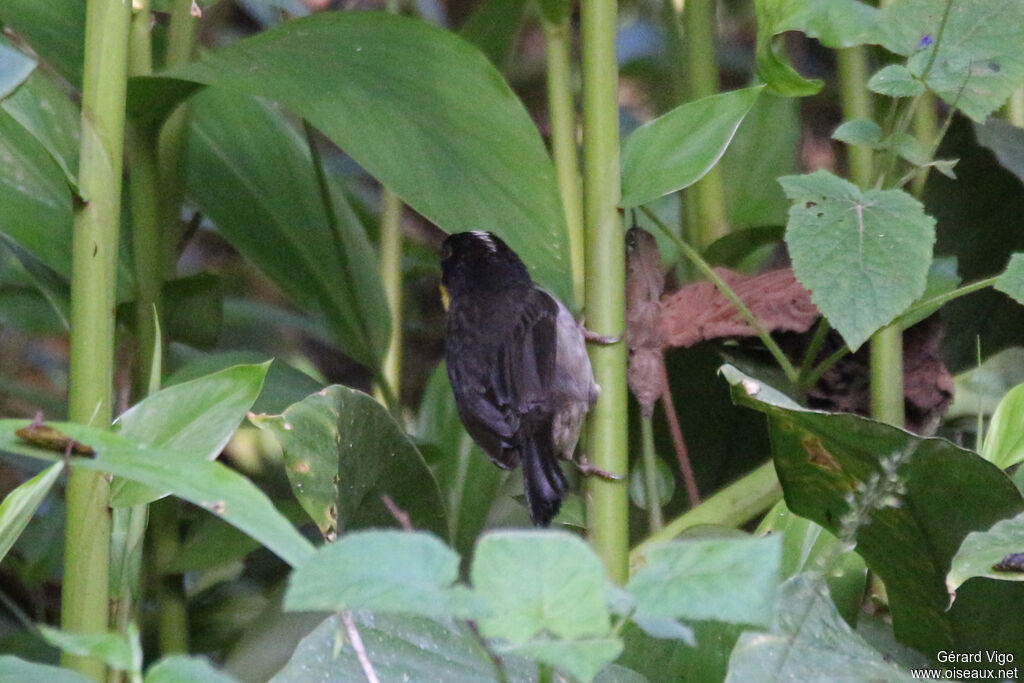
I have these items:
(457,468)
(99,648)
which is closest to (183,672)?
(99,648)

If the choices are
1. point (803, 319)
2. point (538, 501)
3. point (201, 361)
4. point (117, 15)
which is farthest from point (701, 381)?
point (117, 15)

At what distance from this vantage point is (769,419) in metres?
0.91

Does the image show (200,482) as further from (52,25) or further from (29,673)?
(52,25)

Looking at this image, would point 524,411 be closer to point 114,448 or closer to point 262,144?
point 262,144

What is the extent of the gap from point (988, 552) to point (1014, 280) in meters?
0.26

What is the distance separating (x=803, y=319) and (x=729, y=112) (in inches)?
14.4

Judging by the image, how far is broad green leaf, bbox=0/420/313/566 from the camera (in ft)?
2.00

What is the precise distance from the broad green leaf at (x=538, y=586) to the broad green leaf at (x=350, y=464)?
0.48 meters

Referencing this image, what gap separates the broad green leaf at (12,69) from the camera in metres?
0.69

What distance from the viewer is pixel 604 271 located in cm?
99

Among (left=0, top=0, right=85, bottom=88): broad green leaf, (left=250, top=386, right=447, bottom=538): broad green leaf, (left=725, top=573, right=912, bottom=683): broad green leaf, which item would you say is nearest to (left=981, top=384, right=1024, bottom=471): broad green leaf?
(left=725, top=573, right=912, bottom=683): broad green leaf

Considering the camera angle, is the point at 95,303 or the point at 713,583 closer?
the point at 713,583

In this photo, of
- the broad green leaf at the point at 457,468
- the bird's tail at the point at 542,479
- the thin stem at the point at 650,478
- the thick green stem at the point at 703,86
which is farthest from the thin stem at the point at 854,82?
the broad green leaf at the point at 457,468

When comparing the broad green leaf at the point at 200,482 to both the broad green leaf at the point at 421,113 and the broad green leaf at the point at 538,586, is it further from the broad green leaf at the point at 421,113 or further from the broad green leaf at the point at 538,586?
the broad green leaf at the point at 421,113
